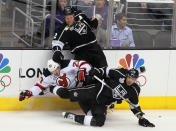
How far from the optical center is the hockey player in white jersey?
6.06 metres

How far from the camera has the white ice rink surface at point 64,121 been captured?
577 cm

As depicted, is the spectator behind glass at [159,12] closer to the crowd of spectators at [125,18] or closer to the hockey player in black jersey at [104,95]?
the crowd of spectators at [125,18]

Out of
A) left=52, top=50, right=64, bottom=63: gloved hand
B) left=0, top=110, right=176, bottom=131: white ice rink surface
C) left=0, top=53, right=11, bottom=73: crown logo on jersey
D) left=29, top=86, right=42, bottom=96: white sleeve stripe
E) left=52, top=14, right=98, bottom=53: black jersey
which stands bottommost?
left=0, top=110, right=176, bottom=131: white ice rink surface

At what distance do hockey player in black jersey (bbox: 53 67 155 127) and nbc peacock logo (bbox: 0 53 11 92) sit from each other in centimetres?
77

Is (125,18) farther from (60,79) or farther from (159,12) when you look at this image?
(60,79)

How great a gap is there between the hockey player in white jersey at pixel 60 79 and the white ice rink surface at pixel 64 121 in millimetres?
274

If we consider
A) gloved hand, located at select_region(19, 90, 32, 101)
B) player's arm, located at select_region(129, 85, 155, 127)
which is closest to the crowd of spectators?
gloved hand, located at select_region(19, 90, 32, 101)

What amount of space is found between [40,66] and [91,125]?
991mm

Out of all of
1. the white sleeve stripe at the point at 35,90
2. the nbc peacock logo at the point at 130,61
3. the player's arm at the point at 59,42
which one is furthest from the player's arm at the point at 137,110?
the white sleeve stripe at the point at 35,90

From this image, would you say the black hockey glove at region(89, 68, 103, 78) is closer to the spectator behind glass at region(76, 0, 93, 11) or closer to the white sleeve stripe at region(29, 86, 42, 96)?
the white sleeve stripe at region(29, 86, 42, 96)

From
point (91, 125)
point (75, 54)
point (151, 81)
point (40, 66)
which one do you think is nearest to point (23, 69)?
point (40, 66)

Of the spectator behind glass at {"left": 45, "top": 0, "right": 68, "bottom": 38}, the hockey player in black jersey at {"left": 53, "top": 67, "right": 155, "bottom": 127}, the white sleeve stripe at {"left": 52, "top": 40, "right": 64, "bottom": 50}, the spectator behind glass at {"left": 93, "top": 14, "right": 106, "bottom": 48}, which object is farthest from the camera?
the spectator behind glass at {"left": 93, "top": 14, "right": 106, "bottom": 48}

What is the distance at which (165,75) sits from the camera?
6793 mm

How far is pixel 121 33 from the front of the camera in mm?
6566
